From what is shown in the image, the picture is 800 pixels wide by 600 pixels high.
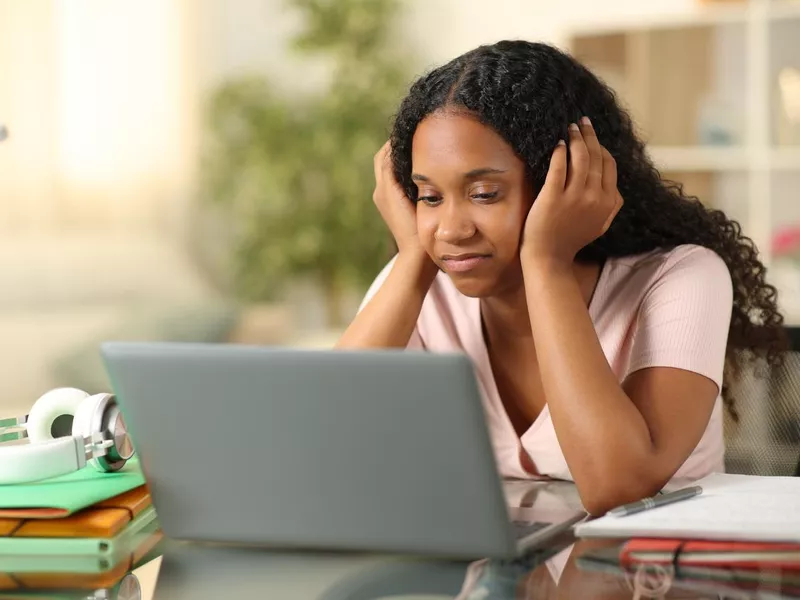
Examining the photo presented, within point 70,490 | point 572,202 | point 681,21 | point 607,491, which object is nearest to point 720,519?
point 607,491

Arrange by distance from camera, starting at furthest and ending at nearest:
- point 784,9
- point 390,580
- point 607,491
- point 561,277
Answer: point 784,9
point 561,277
point 607,491
point 390,580

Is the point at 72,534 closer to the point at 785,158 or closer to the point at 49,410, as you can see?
the point at 49,410

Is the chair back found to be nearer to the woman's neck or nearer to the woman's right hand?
the woman's neck

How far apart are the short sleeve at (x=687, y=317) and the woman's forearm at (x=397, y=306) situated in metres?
0.27

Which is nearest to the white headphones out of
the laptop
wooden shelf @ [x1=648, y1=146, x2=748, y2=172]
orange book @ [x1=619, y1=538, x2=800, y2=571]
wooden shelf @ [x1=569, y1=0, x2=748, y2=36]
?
the laptop

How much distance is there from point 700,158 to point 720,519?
3.11m

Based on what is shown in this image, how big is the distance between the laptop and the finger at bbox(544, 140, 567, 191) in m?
0.43

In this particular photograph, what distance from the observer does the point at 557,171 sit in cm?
120

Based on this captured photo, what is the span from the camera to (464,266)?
1.23 metres

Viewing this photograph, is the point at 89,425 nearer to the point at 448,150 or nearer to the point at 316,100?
the point at 448,150

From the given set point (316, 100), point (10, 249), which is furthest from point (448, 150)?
point (316, 100)

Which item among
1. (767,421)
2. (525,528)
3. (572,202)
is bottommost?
(767,421)

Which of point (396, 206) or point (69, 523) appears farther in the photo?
point (396, 206)

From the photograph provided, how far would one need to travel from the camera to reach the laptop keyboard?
89cm
